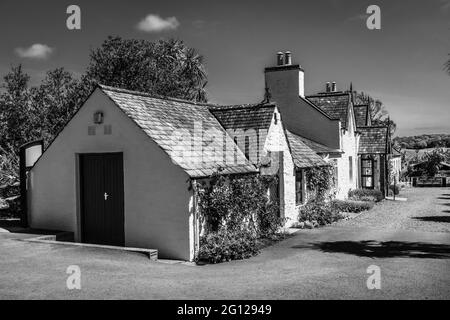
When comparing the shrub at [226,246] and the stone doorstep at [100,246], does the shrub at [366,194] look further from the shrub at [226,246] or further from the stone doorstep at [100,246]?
the stone doorstep at [100,246]

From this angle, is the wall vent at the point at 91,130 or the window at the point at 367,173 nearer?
the wall vent at the point at 91,130

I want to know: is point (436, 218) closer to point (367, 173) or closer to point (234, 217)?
point (234, 217)

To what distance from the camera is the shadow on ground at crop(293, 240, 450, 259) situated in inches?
463

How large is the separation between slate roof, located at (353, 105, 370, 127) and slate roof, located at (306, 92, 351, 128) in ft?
21.8

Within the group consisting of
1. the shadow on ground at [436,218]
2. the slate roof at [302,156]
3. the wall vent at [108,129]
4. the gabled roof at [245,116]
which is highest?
the gabled roof at [245,116]

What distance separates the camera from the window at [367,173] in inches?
1217

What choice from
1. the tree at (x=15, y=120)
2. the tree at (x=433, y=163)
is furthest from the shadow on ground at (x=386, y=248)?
the tree at (x=433, y=163)

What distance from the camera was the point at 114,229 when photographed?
42.6 feet

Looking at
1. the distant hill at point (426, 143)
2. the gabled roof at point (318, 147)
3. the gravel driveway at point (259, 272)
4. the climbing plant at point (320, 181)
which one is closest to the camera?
the gravel driveway at point (259, 272)

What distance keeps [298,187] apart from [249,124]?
4.26 metres

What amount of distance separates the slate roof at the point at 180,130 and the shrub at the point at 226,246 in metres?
1.77
